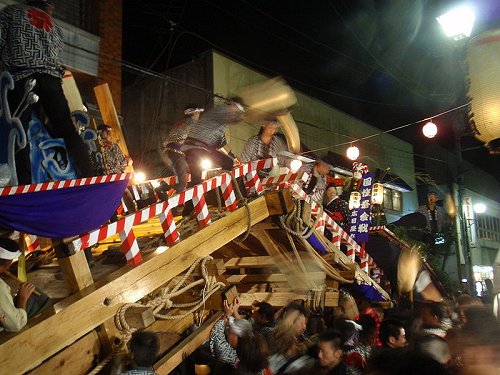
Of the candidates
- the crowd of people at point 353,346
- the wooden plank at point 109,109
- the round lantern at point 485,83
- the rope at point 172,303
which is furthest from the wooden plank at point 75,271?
the wooden plank at point 109,109

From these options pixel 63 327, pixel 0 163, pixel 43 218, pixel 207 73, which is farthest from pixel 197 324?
pixel 207 73

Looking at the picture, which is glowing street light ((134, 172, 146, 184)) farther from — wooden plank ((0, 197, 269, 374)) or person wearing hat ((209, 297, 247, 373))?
person wearing hat ((209, 297, 247, 373))

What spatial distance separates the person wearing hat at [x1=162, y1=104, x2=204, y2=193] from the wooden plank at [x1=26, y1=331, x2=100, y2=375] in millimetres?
3561

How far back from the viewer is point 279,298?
672 centimetres

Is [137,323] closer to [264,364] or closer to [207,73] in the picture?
[264,364]

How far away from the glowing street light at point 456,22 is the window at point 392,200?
16.7 metres

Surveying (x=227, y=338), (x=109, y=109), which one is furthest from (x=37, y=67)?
(x=109, y=109)

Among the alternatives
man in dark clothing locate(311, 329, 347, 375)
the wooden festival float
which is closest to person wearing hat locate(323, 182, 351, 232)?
the wooden festival float

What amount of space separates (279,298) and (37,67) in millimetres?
4714

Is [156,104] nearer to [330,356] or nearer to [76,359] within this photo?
[76,359]

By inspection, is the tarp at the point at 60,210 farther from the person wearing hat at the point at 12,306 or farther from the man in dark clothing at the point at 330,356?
the man in dark clothing at the point at 330,356

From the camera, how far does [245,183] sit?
271 inches

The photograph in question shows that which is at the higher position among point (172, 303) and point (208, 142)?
point (208, 142)

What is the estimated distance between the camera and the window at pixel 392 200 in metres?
24.0
